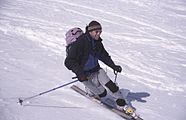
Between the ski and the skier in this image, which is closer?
the skier

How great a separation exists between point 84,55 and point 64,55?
3.20 meters

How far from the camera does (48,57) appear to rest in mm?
9102

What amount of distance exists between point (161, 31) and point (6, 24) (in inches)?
238

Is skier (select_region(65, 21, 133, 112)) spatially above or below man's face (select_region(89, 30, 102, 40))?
below

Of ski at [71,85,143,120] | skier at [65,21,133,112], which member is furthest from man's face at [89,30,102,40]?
ski at [71,85,143,120]

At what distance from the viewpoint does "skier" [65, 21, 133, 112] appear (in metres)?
6.07

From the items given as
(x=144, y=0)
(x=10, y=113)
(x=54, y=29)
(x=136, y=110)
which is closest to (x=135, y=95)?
(x=136, y=110)

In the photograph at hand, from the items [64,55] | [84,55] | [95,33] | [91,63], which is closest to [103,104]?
[91,63]

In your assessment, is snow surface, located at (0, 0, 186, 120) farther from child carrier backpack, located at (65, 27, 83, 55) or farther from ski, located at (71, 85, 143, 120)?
child carrier backpack, located at (65, 27, 83, 55)

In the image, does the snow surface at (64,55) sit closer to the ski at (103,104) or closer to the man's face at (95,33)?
the ski at (103,104)

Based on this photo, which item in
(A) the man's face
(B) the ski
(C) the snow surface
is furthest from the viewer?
(C) the snow surface

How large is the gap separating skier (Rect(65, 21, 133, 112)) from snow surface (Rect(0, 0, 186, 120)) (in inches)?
15.5

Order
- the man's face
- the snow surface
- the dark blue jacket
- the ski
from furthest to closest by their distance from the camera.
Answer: the snow surface, the ski, the man's face, the dark blue jacket

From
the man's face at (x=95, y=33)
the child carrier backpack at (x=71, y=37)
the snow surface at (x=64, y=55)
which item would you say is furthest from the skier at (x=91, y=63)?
the snow surface at (x=64, y=55)
